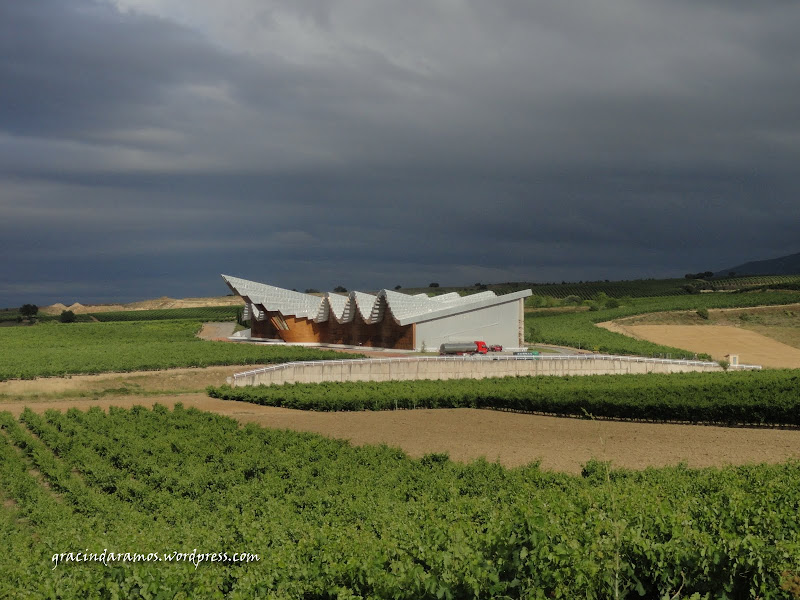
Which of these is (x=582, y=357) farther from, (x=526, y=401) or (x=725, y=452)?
(x=725, y=452)

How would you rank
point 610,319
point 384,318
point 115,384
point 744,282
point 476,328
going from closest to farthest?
1. point 115,384
2. point 476,328
3. point 384,318
4. point 610,319
5. point 744,282

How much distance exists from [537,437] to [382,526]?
42.8 feet

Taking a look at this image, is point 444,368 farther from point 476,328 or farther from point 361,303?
point 361,303

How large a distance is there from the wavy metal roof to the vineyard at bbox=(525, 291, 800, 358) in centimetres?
674

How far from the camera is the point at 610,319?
74.7m

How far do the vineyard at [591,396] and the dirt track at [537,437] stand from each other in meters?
0.94

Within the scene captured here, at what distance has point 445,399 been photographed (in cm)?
2938

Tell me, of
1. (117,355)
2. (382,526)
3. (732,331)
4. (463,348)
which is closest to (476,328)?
(463,348)

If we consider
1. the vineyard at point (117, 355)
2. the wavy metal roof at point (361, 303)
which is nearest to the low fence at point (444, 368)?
the vineyard at point (117, 355)

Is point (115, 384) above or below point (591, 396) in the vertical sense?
below

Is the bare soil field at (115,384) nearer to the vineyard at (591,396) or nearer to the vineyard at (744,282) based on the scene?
the vineyard at (591,396)

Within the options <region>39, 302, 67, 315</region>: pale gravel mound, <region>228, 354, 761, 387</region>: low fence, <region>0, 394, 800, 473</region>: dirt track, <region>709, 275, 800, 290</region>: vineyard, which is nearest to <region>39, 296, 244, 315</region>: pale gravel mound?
<region>39, 302, 67, 315</region>: pale gravel mound

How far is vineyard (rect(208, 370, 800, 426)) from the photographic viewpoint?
974 inches

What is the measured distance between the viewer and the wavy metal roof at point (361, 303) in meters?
49.5
